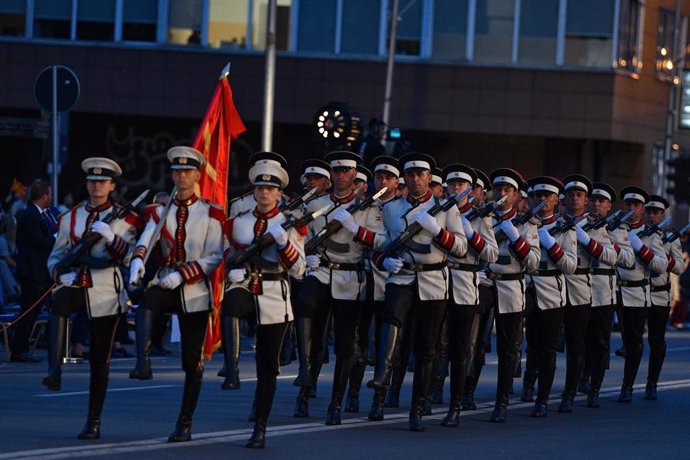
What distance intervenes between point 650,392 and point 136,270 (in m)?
7.40

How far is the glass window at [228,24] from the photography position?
1556 inches

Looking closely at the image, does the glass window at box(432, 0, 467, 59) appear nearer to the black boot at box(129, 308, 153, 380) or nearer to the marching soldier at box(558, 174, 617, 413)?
the marching soldier at box(558, 174, 617, 413)

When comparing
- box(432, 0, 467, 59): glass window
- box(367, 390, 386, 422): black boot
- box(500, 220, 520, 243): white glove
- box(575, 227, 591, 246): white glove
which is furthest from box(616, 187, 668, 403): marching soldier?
box(432, 0, 467, 59): glass window

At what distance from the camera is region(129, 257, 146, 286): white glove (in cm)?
1141

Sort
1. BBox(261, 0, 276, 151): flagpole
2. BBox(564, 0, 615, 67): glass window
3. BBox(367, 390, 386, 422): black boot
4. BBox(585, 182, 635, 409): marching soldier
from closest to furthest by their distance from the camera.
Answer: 1. BBox(367, 390, 386, 422): black boot
2. BBox(585, 182, 635, 409): marching soldier
3. BBox(261, 0, 276, 151): flagpole
4. BBox(564, 0, 615, 67): glass window

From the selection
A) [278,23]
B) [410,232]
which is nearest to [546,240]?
[410,232]

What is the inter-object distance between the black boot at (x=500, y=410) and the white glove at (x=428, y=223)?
2069 mm

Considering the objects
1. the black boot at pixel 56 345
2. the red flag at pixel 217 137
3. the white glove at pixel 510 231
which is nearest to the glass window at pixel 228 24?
the red flag at pixel 217 137

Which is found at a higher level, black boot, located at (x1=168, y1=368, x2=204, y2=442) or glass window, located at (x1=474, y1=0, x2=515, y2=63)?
glass window, located at (x1=474, y1=0, x2=515, y2=63)

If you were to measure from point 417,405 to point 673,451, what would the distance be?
201 cm

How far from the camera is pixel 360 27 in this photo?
39.6 m

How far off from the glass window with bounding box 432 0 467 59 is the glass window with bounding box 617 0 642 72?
383 centimetres

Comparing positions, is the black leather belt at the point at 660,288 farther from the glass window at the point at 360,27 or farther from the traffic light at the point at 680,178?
the glass window at the point at 360,27

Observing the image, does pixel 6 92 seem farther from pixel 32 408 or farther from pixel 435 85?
pixel 32 408
